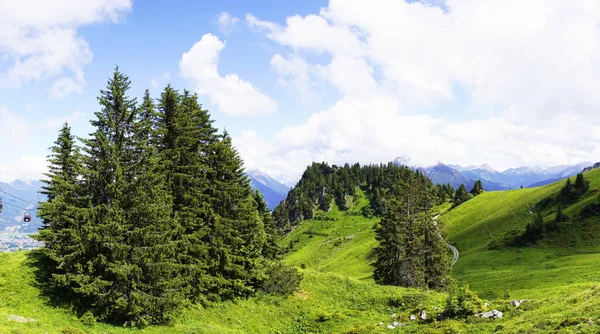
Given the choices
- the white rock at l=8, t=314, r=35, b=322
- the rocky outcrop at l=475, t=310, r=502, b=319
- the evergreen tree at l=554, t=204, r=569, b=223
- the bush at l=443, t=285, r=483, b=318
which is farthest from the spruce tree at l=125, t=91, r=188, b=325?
the evergreen tree at l=554, t=204, r=569, b=223

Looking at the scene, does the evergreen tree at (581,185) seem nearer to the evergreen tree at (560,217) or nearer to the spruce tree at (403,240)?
the evergreen tree at (560,217)

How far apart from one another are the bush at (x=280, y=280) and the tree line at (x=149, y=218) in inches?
89.0

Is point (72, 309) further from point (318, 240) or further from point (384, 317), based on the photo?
point (318, 240)

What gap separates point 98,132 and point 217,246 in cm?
1333

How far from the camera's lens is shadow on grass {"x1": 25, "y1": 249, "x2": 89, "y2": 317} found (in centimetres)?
2364

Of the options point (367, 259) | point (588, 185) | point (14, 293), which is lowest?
point (367, 259)

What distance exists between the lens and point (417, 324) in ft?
90.5

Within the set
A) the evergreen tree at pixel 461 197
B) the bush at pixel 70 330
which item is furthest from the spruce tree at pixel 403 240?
the evergreen tree at pixel 461 197

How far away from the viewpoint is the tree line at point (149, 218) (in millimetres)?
24203

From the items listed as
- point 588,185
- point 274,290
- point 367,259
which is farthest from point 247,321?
point 588,185

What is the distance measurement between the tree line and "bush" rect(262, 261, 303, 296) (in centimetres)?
226

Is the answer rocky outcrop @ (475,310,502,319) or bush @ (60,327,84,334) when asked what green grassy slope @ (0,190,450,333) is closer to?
bush @ (60,327,84,334)

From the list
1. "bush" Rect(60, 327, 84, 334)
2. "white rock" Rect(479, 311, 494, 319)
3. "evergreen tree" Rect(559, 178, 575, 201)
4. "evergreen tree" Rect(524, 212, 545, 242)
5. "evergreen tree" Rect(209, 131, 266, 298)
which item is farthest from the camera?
"evergreen tree" Rect(559, 178, 575, 201)

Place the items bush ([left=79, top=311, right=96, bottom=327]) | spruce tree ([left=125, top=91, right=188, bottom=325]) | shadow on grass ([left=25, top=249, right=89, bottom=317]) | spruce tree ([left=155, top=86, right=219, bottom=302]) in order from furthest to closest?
spruce tree ([left=155, top=86, right=219, bottom=302]) < spruce tree ([left=125, top=91, right=188, bottom=325]) < shadow on grass ([left=25, top=249, right=89, bottom=317]) < bush ([left=79, top=311, right=96, bottom=327])
